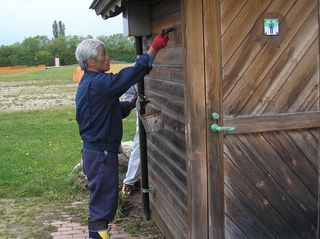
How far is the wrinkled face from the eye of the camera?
437 centimetres

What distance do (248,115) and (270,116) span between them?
171 millimetres

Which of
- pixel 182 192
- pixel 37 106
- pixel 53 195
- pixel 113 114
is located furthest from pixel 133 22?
pixel 37 106

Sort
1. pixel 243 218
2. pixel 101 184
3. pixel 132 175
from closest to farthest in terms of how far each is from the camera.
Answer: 1. pixel 243 218
2. pixel 101 184
3. pixel 132 175

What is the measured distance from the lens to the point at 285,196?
407cm

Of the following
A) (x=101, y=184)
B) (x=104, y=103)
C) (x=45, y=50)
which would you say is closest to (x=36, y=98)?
(x=101, y=184)

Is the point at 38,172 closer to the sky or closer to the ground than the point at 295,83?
closer to the ground

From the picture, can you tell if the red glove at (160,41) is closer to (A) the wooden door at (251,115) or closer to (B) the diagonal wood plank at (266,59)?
(A) the wooden door at (251,115)

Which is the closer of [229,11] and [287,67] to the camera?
[229,11]

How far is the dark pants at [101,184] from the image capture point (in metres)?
Answer: 4.48

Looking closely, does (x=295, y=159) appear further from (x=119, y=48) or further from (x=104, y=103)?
(x=119, y=48)

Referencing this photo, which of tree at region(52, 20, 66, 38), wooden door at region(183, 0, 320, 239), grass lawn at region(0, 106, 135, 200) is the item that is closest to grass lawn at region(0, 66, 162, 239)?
grass lawn at region(0, 106, 135, 200)

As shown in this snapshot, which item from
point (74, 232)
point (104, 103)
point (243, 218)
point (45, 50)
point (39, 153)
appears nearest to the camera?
point (243, 218)

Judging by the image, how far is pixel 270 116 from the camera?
3934 millimetres

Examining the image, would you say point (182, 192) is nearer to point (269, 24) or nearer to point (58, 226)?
point (269, 24)
